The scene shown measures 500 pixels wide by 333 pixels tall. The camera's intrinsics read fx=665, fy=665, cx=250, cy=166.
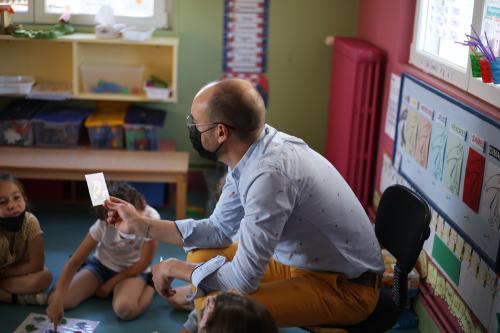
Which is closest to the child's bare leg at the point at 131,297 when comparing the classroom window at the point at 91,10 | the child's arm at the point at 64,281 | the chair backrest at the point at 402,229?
the child's arm at the point at 64,281

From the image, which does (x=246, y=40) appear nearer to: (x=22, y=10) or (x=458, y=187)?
(x=22, y=10)

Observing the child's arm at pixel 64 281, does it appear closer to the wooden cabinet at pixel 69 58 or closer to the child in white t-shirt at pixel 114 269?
the child in white t-shirt at pixel 114 269

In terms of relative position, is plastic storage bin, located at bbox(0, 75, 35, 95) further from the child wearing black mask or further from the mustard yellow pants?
the mustard yellow pants

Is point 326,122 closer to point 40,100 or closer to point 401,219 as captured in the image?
point 40,100

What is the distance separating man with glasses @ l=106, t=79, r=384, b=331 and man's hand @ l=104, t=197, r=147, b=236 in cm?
20

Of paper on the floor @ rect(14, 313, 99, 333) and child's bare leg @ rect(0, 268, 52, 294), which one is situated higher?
child's bare leg @ rect(0, 268, 52, 294)

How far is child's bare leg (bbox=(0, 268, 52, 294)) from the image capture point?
2.96 m

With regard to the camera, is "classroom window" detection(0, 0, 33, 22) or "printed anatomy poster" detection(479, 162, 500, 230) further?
"classroom window" detection(0, 0, 33, 22)

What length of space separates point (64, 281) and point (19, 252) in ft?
1.10

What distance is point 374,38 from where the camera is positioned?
385cm

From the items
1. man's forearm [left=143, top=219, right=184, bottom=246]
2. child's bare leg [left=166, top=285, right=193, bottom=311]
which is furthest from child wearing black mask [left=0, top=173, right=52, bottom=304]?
man's forearm [left=143, top=219, right=184, bottom=246]

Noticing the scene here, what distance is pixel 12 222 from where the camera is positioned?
9.52ft

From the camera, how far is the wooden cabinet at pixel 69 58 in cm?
420

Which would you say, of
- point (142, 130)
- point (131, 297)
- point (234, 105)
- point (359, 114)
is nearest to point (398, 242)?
point (234, 105)
